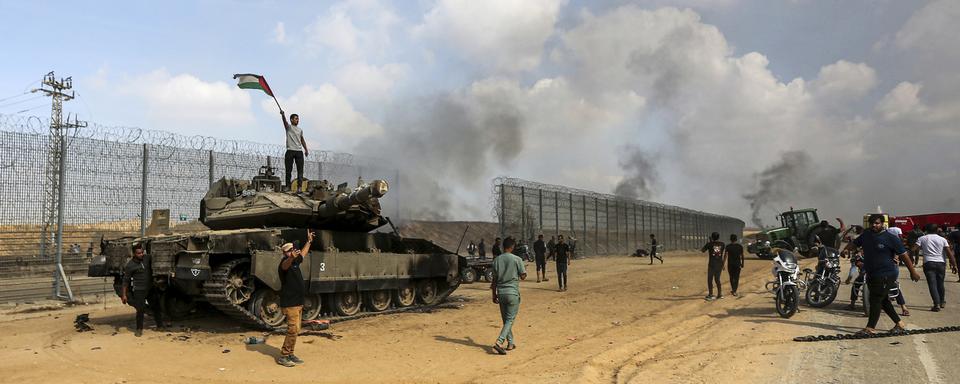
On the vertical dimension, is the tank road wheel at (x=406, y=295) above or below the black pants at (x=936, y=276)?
below

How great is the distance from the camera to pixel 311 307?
455 inches

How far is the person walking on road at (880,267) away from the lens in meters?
8.42

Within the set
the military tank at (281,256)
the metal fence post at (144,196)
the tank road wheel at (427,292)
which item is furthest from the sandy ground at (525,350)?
the metal fence post at (144,196)

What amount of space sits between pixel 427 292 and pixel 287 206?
409cm

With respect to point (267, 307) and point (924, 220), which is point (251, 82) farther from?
point (924, 220)

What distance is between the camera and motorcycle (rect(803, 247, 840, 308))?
36.5 ft

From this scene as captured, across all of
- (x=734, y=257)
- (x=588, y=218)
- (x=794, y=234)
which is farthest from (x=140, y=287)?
(x=588, y=218)

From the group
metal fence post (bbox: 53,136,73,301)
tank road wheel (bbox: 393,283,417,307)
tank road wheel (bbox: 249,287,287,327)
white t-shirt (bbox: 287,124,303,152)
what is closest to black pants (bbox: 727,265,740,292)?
tank road wheel (bbox: 393,283,417,307)

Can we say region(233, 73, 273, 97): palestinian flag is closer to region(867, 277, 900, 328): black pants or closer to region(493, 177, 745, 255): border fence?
region(867, 277, 900, 328): black pants

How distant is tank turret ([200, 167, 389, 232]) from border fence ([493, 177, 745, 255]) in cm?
2057

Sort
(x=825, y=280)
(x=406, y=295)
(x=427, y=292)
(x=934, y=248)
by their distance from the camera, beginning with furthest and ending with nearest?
(x=427, y=292) → (x=406, y=295) → (x=825, y=280) → (x=934, y=248)

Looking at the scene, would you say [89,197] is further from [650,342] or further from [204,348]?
[650,342]

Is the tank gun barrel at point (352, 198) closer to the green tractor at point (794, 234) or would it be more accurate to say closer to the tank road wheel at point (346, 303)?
the tank road wheel at point (346, 303)

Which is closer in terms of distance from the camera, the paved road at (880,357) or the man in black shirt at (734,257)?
the paved road at (880,357)
